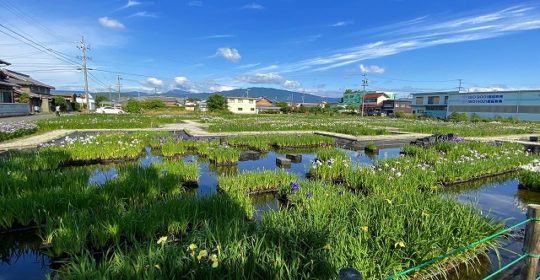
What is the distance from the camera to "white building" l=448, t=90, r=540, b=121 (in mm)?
53406

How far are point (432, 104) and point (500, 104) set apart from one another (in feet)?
56.7

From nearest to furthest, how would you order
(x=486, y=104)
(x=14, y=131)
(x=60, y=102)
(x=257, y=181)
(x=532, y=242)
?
(x=532, y=242) → (x=257, y=181) → (x=14, y=131) → (x=60, y=102) → (x=486, y=104)

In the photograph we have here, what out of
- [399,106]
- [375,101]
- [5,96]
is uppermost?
[375,101]

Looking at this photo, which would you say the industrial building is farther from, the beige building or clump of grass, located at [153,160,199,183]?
clump of grass, located at [153,160,199,183]

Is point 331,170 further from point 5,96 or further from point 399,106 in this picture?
point 399,106

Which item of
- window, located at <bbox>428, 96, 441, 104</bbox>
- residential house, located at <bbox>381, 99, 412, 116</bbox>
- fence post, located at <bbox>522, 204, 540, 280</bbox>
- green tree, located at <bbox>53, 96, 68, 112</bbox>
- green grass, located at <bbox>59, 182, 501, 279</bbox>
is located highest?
window, located at <bbox>428, 96, 441, 104</bbox>

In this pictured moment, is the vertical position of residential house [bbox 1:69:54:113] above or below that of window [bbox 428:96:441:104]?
below

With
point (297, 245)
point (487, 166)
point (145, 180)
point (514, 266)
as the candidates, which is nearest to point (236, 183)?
point (145, 180)

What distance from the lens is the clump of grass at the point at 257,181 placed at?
7.11 metres

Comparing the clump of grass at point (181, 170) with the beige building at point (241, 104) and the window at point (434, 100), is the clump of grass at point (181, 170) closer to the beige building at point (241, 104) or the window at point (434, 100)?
the window at point (434, 100)

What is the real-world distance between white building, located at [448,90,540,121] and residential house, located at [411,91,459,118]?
2.23m

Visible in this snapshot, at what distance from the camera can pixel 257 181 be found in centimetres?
755

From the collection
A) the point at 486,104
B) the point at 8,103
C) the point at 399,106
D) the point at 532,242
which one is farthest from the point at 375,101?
the point at 532,242

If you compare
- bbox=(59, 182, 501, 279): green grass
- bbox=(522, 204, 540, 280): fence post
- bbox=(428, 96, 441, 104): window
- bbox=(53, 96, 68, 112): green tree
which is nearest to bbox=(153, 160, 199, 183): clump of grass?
bbox=(59, 182, 501, 279): green grass
